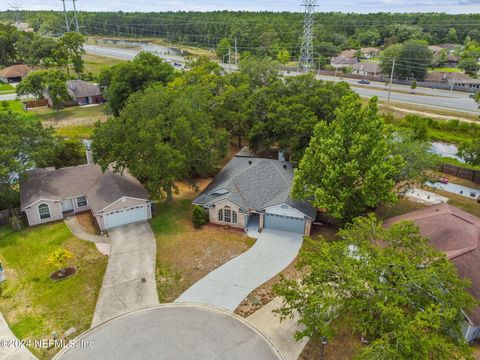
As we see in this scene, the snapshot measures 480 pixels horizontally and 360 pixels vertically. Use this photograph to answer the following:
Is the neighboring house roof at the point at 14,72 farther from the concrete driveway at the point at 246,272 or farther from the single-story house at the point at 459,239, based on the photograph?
the single-story house at the point at 459,239

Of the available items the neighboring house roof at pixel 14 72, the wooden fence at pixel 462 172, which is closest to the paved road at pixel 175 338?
the wooden fence at pixel 462 172

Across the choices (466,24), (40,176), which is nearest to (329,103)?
(40,176)

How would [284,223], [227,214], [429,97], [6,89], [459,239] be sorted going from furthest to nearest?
1. [6,89]
2. [429,97]
3. [227,214]
4. [284,223]
5. [459,239]

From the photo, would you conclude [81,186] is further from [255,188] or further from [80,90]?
[80,90]

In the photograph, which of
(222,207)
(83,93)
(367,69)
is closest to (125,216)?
(222,207)

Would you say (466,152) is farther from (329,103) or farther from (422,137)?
(329,103)

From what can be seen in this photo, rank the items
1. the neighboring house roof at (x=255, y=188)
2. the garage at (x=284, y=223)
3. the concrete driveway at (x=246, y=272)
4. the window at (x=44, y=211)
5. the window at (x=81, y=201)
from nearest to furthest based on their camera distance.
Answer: the concrete driveway at (x=246, y=272), the garage at (x=284, y=223), the neighboring house roof at (x=255, y=188), the window at (x=44, y=211), the window at (x=81, y=201)

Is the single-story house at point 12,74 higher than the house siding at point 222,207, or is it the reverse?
the single-story house at point 12,74
